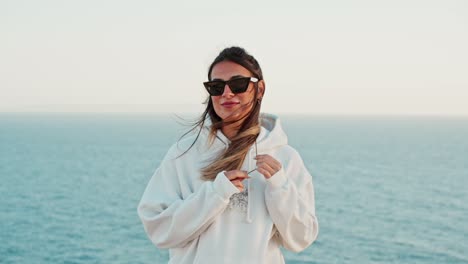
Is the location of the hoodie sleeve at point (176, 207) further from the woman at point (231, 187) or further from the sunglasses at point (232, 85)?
the sunglasses at point (232, 85)

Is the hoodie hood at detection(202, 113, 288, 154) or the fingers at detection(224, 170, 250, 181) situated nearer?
the fingers at detection(224, 170, 250, 181)

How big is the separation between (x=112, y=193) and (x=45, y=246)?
65.8 feet

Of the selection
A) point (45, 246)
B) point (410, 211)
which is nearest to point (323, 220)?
point (410, 211)

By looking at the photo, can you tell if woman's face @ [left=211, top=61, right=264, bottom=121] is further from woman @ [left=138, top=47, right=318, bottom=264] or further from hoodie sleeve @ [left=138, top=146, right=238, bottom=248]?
hoodie sleeve @ [left=138, top=146, right=238, bottom=248]

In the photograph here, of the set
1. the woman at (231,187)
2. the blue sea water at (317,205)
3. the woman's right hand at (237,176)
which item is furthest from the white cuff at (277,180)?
the blue sea water at (317,205)

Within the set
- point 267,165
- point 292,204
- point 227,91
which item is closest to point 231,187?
point 267,165

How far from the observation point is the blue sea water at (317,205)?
55.2 metres

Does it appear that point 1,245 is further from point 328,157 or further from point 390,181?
point 328,157

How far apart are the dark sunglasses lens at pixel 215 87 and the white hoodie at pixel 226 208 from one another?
25cm

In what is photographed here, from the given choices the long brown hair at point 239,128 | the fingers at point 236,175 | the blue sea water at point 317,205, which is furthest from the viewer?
the blue sea water at point 317,205

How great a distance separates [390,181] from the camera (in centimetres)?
8881

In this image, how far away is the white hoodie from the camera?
3.23 meters

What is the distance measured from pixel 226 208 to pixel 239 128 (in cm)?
47

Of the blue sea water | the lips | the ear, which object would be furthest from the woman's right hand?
the blue sea water
